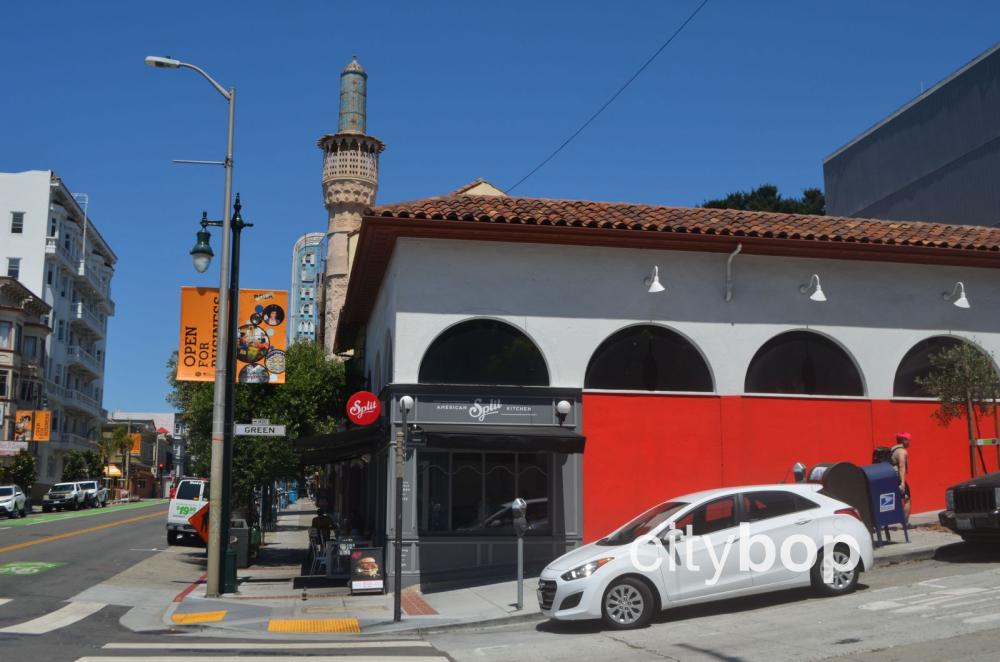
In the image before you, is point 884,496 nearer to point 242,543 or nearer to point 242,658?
point 242,658

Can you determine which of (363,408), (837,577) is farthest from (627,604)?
(363,408)

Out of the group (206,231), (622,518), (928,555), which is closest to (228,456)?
(206,231)

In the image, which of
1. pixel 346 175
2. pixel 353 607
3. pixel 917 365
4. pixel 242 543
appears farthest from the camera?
pixel 346 175

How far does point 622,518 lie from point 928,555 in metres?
5.08

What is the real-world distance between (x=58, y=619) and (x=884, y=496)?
12702 mm

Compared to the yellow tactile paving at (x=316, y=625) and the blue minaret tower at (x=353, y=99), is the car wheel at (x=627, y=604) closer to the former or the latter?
the yellow tactile paving at (x=316, y=625)

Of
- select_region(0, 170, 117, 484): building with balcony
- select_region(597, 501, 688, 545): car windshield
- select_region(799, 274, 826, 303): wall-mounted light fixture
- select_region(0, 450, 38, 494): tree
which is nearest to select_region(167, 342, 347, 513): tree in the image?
select_region(799, 274, 826, 303): wall-mounted light fixture

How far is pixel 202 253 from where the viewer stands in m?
17.4

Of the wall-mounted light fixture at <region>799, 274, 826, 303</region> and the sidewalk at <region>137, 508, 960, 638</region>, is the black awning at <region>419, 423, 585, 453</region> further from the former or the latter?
the wall-mounted light fixture at <region>799, 274, 826, 303</region>

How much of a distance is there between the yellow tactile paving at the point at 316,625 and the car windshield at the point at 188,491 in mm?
A: 19550

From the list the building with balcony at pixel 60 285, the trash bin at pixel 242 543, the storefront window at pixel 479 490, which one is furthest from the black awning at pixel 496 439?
the building with balcony at pixel 60 285

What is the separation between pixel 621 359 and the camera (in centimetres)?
1856

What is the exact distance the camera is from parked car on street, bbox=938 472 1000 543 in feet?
45.8

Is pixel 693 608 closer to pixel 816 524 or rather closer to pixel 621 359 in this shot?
pixel 816 524
